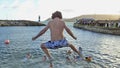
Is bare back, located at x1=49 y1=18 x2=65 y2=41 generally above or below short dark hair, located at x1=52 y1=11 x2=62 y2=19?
below

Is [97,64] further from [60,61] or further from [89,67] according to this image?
[60,61]

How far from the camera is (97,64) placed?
31016mm

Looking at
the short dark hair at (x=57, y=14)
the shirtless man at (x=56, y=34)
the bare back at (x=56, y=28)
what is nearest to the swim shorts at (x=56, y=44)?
the shirtless man at (x=56, y=34)

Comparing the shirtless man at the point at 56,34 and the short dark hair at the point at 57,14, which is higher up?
the short dark hair at the point at 57,14

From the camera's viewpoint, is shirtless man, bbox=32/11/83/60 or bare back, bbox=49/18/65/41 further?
bare back, bbox=49/18/65/41

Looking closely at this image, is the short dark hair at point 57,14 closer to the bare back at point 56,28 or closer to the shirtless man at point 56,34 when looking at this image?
the shirtless man at point 56,34

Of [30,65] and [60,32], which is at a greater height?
[60,32]

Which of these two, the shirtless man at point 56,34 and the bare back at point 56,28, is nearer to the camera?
the shirtless man at point 56,34

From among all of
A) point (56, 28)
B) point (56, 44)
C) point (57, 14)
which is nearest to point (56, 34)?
point (56, 28)

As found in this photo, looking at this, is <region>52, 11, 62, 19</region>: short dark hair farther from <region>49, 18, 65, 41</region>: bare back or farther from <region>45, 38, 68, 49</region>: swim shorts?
<region>45, 38, 68, 49</region>: swim shorts

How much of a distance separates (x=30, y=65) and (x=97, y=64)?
8.62m

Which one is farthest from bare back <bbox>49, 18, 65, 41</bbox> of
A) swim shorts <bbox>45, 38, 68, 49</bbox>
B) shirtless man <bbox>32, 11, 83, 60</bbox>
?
swim shorts <bbox>45, 38, 68, 49</bbox>

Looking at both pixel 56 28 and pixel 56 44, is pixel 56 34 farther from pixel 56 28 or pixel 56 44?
pixel 56 44

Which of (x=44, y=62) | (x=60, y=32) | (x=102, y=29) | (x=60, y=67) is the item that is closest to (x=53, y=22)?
(x=60, y=32)
